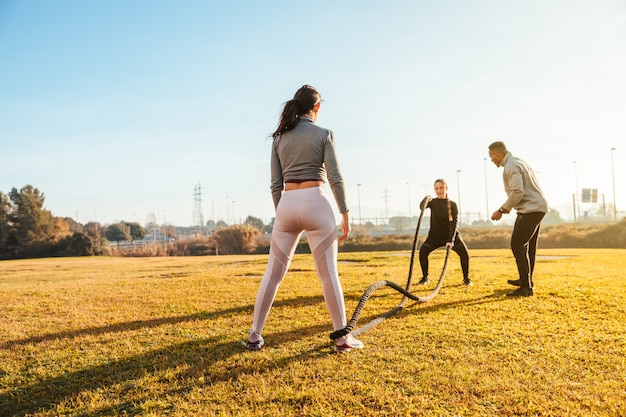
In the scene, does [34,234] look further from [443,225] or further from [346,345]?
[346,345]

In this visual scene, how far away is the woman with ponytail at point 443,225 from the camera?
7.89 meters

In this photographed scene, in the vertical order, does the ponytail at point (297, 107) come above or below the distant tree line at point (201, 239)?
above

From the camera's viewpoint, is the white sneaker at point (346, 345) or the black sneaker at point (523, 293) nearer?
the white sneaker at point (346, 345)

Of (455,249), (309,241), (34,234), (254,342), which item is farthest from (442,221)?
(34,234)

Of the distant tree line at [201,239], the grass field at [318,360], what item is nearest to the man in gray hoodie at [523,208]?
the grass field at [318,360]

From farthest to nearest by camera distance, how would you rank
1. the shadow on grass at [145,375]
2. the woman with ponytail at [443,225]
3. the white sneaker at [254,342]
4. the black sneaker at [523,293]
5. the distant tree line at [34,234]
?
1. the distant tree line at [34,234]
2. the woman with ponytail at [443,225]
3. the black sneaker at [523,293]
4. the white sneaker at [254,342]
5. the shadow on grass at [145,375]

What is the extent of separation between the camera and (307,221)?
3854mm

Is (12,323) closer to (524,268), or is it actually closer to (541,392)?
(541,392)

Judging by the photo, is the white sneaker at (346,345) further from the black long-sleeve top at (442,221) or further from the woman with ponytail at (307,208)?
the black long-sleeve top at (442,221)

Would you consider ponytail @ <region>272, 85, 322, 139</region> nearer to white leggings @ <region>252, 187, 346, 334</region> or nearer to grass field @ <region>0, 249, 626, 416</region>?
white leggings @ <region>252, 187, 346, 334</region>

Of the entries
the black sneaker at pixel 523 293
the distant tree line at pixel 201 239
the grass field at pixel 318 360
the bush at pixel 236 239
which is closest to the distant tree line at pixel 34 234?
the distant tree line at pixel 201 239

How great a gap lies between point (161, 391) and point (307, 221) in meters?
1.69

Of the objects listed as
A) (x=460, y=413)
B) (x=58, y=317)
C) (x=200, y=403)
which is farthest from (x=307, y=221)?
(x=58, y=317)

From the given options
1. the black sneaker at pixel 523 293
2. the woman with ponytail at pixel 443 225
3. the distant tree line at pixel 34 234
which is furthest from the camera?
the distant tree line at pixel 34 234
